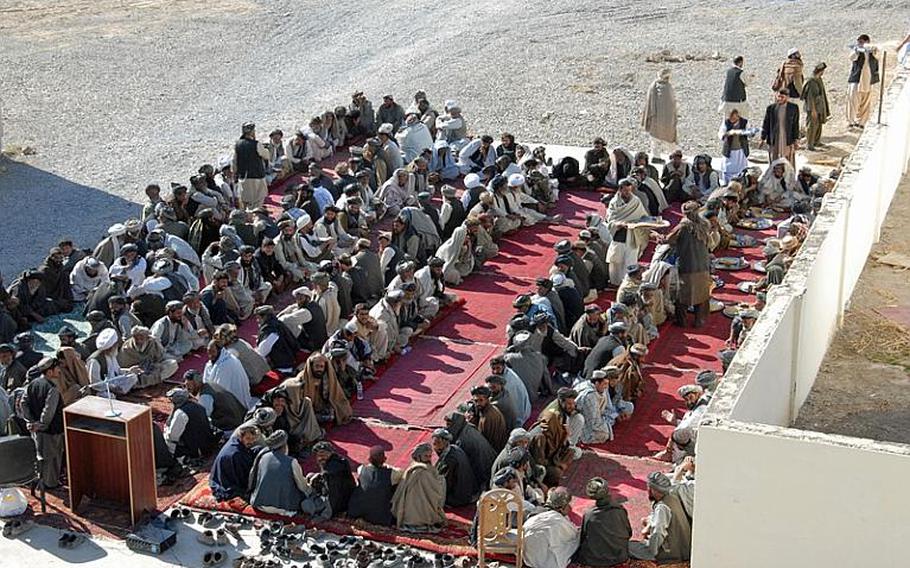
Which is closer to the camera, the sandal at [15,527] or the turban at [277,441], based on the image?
Answer: the sandal at [15,527]

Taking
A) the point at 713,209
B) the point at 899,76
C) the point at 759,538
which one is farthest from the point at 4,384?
the point at 899,76

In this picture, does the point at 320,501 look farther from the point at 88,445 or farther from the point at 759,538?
the point at 759,538

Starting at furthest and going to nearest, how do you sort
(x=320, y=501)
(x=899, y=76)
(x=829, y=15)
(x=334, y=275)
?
(x=829, y=15)
(x=899, y=76)
(x=334, y=275)
(x=320, y=501)

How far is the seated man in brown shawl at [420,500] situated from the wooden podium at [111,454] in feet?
6.42

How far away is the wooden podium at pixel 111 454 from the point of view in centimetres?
1138

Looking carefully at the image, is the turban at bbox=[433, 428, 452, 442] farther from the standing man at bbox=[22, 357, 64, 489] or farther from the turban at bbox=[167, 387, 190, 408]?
the standing man at bbox=[22, 357, 64, 489]

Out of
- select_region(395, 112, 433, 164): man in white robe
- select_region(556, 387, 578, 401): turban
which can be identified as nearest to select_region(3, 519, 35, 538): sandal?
select_region(556, 387, 578, 401): turban

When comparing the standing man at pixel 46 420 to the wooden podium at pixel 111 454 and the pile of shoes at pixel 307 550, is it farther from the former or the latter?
the pile of shoes at pixel 307 550

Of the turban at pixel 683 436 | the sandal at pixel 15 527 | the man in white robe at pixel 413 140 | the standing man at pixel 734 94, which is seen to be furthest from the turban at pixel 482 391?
the standing man at pixel 734 94

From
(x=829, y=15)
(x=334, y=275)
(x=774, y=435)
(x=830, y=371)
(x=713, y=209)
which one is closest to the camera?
(x=774, y=435)

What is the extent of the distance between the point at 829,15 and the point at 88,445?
67.3ft

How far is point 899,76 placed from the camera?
64.8ft

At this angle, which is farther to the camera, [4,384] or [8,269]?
[8,269]

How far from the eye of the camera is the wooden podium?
11375mm
